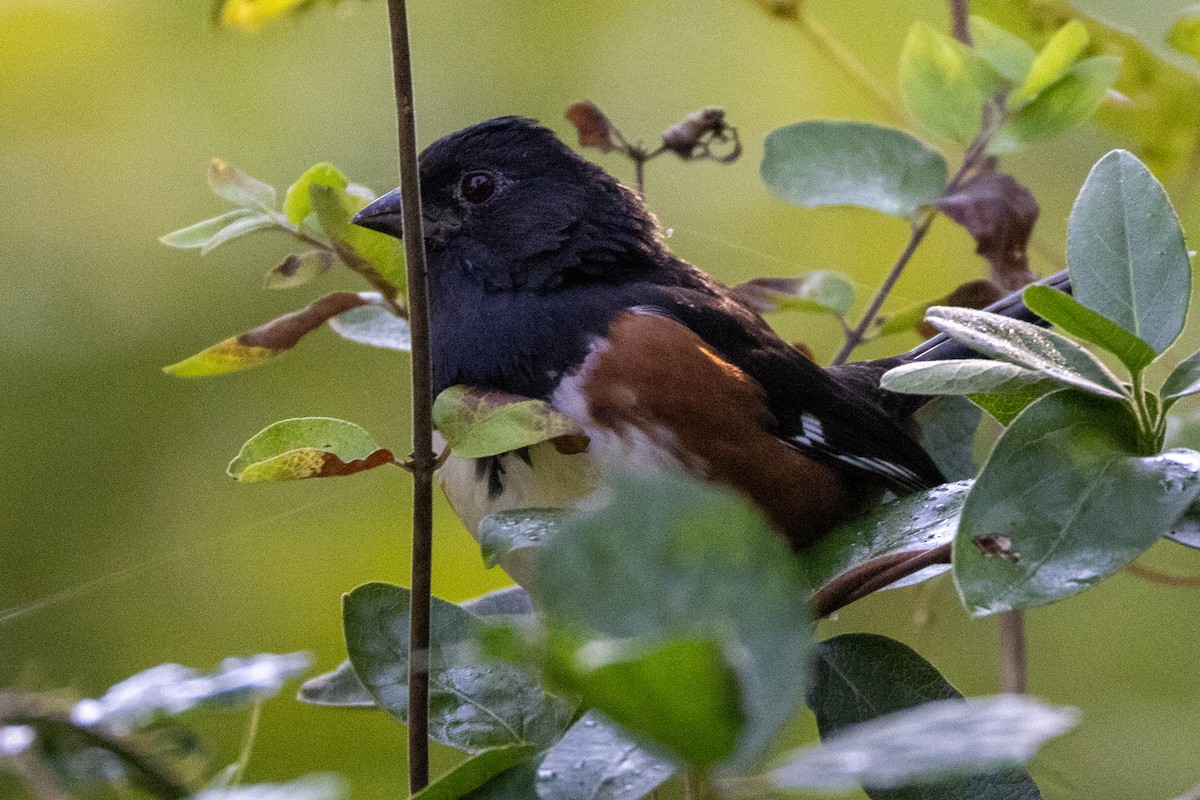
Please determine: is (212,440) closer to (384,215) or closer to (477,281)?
(477,281)

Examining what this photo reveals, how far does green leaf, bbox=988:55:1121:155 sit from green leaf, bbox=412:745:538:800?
3.10ft

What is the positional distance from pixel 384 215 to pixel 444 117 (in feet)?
5.95

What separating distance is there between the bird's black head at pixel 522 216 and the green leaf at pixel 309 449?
688mm

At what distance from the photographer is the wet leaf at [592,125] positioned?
4.30 feet

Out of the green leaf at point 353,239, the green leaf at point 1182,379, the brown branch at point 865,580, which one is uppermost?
the green leaf at point 1182,379

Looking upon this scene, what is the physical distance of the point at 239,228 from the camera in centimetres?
106

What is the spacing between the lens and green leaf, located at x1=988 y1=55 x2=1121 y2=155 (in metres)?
1.24

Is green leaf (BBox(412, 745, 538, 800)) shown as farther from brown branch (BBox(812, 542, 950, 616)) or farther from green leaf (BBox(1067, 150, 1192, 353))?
green leaf (BBox(1067, 150, 1192, 353))

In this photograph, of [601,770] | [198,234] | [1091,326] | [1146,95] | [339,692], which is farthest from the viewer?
[1146,95]

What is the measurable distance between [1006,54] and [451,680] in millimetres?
910

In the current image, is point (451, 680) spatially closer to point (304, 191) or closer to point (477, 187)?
point (304, 191)

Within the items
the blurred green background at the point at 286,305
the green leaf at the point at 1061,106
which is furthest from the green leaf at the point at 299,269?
the blurred green background at the point at 286,305

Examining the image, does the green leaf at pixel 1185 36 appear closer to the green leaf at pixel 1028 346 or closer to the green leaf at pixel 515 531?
the green leaf at pixel 1028 346

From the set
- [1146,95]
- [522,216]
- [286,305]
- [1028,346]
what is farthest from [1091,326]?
[286,305]
